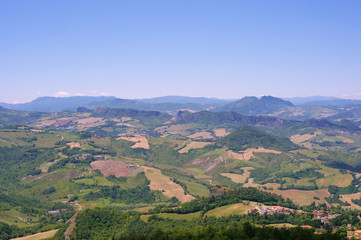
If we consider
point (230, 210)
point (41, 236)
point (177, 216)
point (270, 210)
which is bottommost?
point (41, 236)

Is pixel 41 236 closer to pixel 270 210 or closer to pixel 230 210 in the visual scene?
pixel 230 210

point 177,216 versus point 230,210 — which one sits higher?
point 230,210

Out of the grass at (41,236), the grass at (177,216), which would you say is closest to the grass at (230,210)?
the grass at (177,216)

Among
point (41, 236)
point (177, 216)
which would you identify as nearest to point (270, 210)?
point (177, 216)

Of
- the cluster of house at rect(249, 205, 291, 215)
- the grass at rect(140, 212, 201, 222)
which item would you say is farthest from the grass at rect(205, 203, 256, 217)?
the grass at rect(140, 212, 201, 222)

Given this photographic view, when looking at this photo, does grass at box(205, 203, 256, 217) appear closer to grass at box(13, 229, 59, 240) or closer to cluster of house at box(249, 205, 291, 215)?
cluster of house at box(249, 205, 291, 215)

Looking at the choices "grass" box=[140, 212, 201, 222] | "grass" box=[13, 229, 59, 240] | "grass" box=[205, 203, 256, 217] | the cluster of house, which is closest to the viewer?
the cluster of house

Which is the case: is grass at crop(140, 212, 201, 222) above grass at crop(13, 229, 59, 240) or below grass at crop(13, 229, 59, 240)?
above

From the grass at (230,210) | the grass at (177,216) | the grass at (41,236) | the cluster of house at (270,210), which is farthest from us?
the grass at (177,216)

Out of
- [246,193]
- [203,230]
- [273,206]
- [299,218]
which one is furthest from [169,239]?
[246,193]

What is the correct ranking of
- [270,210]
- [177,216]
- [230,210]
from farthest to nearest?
[177,216] < [230,210] < [270,210]

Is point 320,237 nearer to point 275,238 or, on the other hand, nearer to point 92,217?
point 275,238

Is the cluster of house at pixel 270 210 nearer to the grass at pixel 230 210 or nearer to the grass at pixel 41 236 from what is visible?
the grass at pixel 230 210
